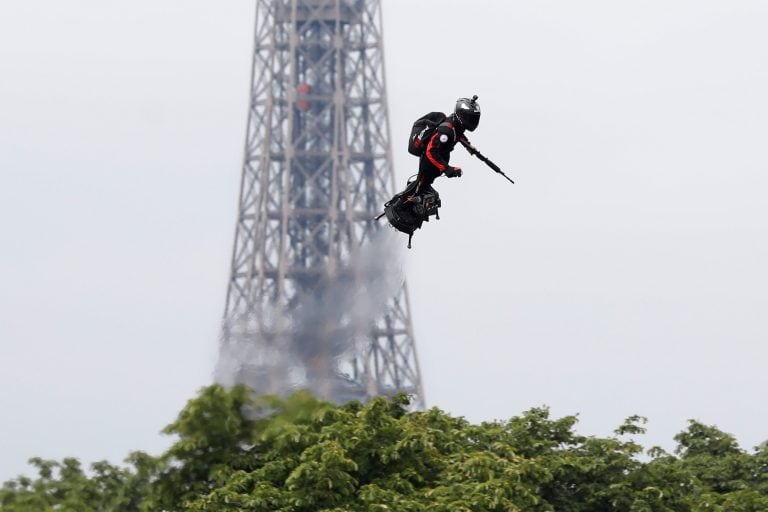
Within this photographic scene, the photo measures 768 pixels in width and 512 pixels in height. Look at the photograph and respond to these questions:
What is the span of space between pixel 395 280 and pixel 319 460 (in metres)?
6.15

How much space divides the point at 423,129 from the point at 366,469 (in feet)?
92.1

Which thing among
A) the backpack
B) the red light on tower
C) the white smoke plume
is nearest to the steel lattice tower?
the red light on tower

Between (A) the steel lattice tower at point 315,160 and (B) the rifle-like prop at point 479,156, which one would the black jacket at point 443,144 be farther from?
(A) the steel lattice tower at point 315,160

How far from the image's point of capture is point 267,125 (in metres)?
184

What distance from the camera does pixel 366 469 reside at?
72938 mm

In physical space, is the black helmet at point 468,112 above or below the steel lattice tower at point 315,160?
below

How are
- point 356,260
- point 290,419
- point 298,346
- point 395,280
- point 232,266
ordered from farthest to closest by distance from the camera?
point 232,266 < point 298,346 < point 356,260 < point 290,419 < point 395,280

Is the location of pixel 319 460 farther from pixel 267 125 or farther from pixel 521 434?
pixel 267 125

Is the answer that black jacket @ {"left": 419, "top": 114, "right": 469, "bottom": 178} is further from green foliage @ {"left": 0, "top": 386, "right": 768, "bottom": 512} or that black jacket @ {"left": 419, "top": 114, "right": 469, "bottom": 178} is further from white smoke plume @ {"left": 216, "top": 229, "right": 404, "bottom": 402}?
white smoke plume @ {"left": 216, "top": 229, "right": 404, "bottom": 402}

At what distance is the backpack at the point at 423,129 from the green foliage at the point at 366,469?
2413 centimetres

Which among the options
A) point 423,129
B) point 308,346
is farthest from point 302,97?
point 423,129

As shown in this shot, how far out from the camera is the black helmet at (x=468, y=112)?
45.9 metres

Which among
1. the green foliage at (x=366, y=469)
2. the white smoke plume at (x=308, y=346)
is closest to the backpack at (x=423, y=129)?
the green foliage at (x=366, y=469)

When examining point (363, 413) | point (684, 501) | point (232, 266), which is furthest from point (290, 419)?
point (232, 266)
